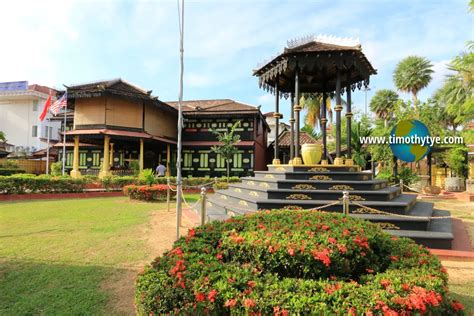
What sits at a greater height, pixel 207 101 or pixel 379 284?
pixel 207 101

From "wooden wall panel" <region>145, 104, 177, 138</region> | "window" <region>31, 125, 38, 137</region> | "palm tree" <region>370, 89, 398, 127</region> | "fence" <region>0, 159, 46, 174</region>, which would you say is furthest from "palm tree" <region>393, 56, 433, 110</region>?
"window" <region>31, 125, 38, 137</region>

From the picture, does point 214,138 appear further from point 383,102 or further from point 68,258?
point 383,102

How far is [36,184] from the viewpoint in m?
14.8

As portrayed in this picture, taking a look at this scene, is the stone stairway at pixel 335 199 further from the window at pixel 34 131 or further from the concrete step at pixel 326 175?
the window at pixel 34 131

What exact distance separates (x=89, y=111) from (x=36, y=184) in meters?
8.28

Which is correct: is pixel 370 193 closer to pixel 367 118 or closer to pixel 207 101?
pixel 367 118

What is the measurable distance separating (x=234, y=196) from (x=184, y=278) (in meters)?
6.01

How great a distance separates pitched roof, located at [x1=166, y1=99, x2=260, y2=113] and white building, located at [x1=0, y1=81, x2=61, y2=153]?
21.5m

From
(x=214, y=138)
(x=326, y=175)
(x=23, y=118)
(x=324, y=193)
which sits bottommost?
(x=324, y=193)

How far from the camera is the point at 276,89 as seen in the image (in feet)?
32.7

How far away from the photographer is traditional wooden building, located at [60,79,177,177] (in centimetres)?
2053

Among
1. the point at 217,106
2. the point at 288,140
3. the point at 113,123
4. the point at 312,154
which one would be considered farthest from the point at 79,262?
the point at 288,140

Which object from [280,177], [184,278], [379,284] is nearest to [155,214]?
[280,177]

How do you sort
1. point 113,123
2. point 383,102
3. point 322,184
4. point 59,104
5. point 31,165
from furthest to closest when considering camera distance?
1. point 383,102
2. point 31,165
3. point 113,123
4. point 59,104
5. point 322,184
